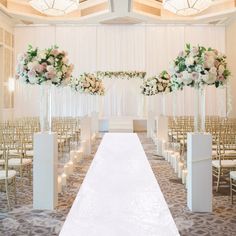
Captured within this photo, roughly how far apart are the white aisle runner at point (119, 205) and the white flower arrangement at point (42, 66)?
1915 mm

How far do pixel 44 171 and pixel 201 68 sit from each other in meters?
2.68

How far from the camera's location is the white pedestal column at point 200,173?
5.30m

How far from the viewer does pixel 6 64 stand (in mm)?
19359

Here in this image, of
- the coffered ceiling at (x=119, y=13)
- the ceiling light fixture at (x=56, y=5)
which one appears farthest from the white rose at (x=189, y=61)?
the coffered ceiling at (x=119, y=13)

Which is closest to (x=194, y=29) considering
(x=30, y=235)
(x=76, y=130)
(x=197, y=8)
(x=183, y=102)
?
(x=183, y=102)

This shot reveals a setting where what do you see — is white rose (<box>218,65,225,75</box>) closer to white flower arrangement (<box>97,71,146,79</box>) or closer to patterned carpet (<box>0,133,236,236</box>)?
patterned carpet (<box>0,133,236,236</box>)

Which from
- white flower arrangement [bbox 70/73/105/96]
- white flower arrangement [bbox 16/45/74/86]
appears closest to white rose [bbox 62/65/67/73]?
white flower arrangement [bbox 16/45/74/86]

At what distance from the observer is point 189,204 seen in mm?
5453

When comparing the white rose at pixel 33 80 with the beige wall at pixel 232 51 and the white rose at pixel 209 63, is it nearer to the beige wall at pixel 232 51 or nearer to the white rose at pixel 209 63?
the white rose at pixel 209 63

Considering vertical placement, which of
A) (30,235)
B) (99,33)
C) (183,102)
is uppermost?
(99,33)

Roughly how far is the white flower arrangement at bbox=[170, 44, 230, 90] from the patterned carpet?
5.96 feet

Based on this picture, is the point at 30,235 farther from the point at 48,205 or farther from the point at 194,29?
the point at 194,29

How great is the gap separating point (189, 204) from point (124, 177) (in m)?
→ 2.01

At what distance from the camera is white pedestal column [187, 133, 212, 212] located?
17.4 feet
